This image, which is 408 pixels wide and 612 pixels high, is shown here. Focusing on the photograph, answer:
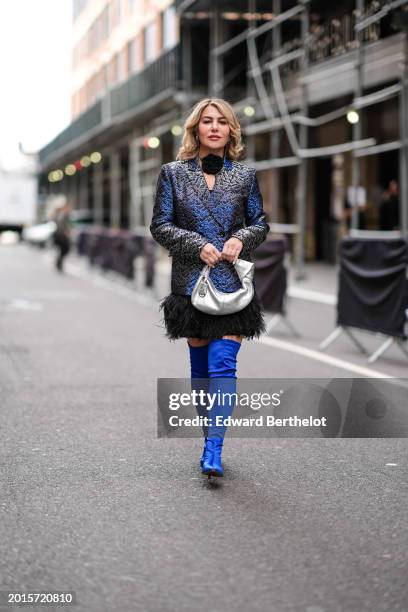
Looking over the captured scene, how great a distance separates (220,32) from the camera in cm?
2791

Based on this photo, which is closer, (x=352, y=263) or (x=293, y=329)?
(x=352, y=263)

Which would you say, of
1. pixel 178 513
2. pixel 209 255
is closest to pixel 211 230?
pixel 209 255

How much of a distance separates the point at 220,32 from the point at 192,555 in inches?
974

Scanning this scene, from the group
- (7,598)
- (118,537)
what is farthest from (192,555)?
(7,598)

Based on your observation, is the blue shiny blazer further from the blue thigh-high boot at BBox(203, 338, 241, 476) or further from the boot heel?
the boot heel

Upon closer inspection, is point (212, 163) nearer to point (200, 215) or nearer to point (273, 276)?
point (200, 215)

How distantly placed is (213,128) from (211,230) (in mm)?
507

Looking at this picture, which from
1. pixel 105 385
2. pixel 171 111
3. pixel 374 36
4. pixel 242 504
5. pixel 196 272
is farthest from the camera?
pixel 171 111

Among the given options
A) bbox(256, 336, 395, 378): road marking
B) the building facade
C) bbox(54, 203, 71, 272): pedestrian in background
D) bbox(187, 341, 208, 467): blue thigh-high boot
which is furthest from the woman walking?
bbox(54, 203, 71, 272): pedestrian in background

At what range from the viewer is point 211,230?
5699mm

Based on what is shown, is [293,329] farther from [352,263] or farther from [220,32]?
[220,32]

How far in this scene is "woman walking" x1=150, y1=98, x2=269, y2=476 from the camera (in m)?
5.65

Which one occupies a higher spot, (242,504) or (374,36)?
(374,36)

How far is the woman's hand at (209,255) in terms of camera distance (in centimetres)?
555
